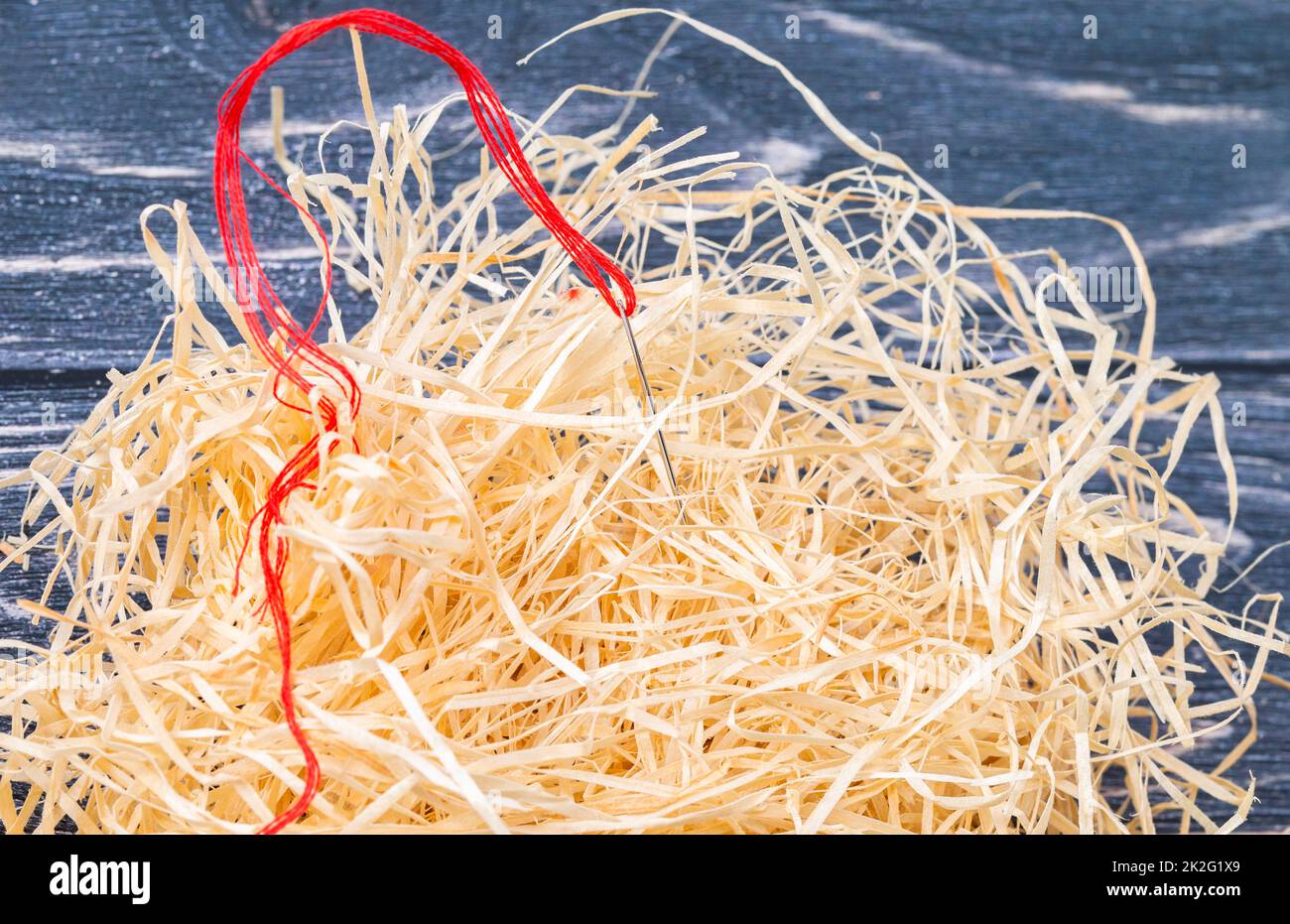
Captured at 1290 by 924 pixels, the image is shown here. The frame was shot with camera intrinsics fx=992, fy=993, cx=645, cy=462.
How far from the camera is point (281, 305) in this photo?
370 millimetres

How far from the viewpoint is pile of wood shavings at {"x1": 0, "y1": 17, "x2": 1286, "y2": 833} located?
13.7 inches

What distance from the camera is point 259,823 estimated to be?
35cm

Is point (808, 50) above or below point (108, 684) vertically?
above

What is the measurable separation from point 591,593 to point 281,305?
0.52 ft

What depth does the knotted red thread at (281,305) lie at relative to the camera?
34cm

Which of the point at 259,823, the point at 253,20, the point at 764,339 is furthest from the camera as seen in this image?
the point at 253,20

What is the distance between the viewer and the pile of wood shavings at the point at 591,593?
1.14 ft

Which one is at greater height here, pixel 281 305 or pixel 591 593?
pixel 281 305

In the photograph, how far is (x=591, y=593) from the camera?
1.24ft

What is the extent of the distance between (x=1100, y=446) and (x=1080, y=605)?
0.07m

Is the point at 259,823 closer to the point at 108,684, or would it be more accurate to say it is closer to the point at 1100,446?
the point at 108,684

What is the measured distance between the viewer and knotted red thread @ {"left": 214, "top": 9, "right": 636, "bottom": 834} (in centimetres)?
34
